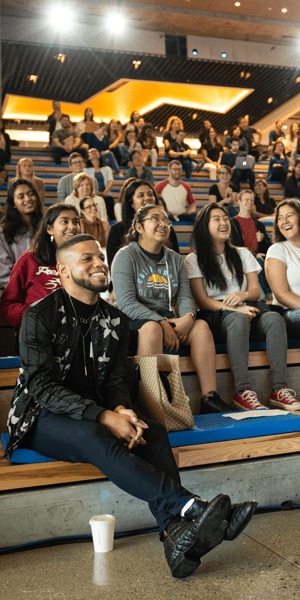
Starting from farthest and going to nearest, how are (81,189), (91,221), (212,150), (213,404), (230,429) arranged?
(212,150) → (81,189) → (91,221) → (213,404) → (230,429)

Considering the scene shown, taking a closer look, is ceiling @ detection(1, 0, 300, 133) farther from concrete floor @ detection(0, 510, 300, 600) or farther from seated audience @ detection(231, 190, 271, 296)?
concrete floor @ detection(0, 510, 300, 600)

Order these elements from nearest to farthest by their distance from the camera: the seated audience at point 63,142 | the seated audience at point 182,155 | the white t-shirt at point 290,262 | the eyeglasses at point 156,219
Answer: the eyeglasses at point 156,219
the white t-shirt at point 290,262
the seated audience at point 63,142
the seated audience at point 182,155

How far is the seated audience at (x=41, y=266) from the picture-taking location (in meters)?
2.74

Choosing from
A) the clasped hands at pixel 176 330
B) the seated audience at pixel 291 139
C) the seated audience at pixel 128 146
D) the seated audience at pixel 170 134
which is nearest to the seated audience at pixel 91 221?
the clasped hands at pixel 176 330

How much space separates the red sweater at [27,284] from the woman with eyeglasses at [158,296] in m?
0.29

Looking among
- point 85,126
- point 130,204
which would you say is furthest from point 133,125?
point 130,204

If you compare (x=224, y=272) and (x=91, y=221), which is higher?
(x=91, y=221)

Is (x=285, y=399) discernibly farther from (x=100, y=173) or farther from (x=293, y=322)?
(x=100, y=173)

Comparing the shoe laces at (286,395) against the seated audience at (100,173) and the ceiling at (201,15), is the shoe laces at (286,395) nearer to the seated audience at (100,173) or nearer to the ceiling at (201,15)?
the seated audience at (100,173)

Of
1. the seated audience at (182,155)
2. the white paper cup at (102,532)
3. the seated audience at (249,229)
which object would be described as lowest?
the white paper cup at (102,532)

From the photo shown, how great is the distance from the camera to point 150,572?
168 cm

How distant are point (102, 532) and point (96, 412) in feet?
1.10

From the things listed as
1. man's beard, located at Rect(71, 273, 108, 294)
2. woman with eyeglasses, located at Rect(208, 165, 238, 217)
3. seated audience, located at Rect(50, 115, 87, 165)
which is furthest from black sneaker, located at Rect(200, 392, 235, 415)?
seated audience, located at Rect(50, 115, 87, 165)

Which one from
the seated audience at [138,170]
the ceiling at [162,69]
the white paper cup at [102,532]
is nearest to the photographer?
the white paper cup at [102,532]
